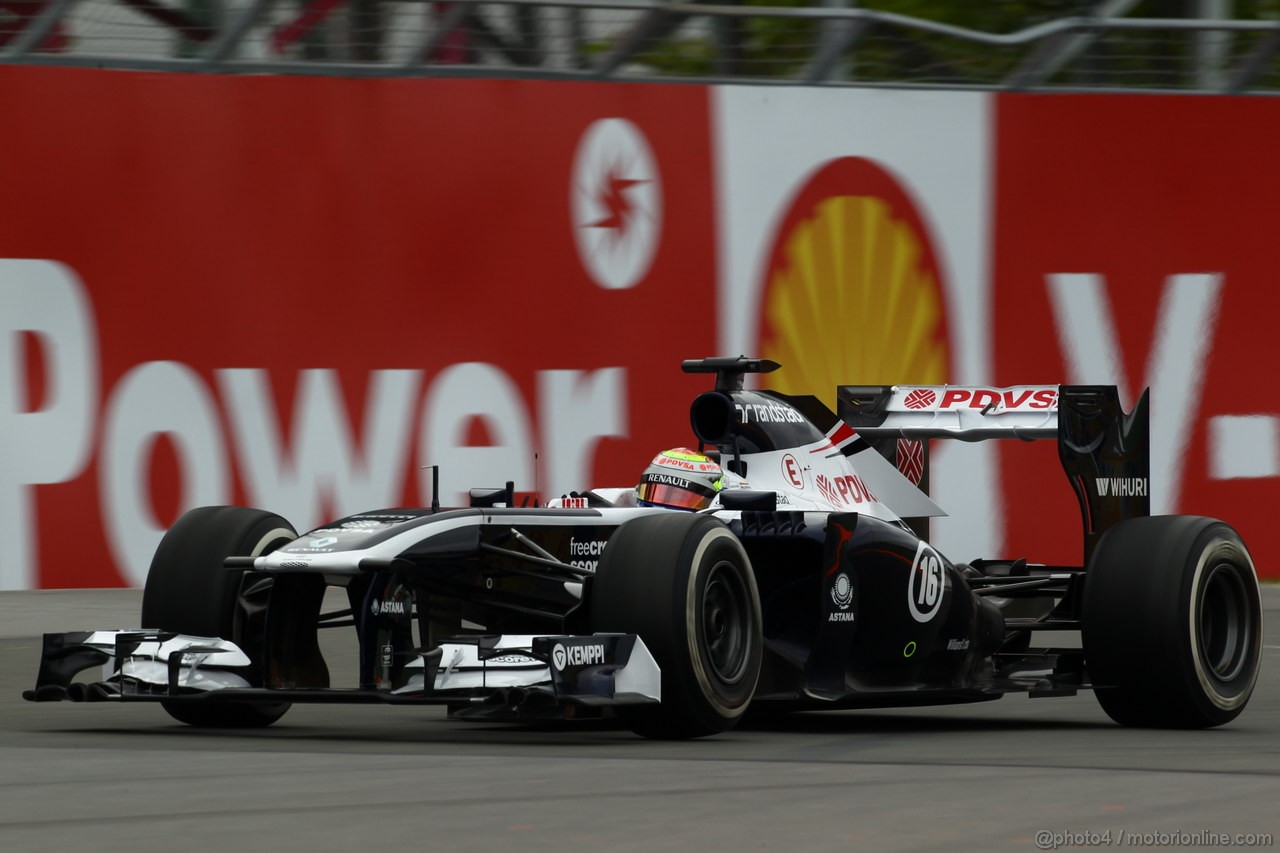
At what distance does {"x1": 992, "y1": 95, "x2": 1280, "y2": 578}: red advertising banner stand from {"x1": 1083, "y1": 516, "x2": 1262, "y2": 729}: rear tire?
330 inches

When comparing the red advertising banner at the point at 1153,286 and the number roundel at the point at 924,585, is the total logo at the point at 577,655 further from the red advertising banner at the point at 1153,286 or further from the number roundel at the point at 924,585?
the red advertising banner at the point at 1153,286

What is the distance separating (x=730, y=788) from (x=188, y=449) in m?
9.63

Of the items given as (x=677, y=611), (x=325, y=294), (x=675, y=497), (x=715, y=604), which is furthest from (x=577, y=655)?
(x=325, y=294)

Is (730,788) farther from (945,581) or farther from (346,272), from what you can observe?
(346,272)

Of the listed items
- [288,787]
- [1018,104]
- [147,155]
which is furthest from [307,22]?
[288,787]

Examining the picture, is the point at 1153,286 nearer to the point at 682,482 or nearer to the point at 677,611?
the point at 682,482

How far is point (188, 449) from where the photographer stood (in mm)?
15414

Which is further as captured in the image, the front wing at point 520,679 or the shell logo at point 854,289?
the shell logo at point 854,289

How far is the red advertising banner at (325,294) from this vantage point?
49.8ft

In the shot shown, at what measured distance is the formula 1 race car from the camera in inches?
306

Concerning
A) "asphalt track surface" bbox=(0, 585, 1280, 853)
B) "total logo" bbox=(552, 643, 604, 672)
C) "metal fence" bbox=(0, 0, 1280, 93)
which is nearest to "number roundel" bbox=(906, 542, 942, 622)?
"asphalt track surface" bbox=(0, 585, 1280, 853)

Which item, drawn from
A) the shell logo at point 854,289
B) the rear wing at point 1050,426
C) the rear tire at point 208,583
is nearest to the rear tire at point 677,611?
the rear tire at point 208,583

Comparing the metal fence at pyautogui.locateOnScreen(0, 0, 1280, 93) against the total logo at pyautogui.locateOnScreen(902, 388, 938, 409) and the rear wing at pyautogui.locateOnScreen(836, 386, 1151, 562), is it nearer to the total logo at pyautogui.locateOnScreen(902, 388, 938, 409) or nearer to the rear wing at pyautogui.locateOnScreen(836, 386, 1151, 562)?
the rear wing at pyautogui.locateOnScreen(836, 386, 1151, 562)

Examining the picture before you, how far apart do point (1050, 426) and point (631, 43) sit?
303 inches
